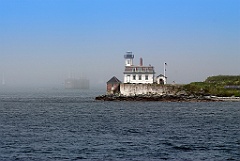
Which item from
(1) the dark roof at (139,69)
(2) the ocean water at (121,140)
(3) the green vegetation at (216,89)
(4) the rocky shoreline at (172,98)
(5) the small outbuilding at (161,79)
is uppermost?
(1) the dark roof at (139,69)

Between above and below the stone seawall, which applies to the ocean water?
below

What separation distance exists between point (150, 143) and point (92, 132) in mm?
8571

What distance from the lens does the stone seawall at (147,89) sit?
106 metres

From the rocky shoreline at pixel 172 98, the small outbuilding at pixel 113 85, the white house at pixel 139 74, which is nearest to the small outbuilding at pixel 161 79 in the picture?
the white house at pixel 139 74

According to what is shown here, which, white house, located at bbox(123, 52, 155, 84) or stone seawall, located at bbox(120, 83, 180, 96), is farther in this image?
white house, located at bbox(123, 52, 155, 84)

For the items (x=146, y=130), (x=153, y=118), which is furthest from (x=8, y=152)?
(x=153, y=118)

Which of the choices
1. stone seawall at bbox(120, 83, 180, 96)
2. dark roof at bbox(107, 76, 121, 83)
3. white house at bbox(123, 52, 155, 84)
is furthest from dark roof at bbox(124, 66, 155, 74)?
dark roof at bbox(107, 76, 121, 83)

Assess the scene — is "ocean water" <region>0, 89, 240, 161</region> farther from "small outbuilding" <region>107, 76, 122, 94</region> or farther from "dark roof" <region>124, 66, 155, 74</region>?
"small outbuilding" <region>107, 76, 122, 94</region>

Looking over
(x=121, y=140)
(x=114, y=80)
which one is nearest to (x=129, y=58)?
(x=114, y=80)

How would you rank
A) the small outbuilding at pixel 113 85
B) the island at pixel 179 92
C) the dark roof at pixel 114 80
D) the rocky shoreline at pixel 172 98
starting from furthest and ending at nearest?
the dark roof at pixel 114 80 → the small outbuilding at pixel 113 85 → the island at pixel 179 92 → the rocky shoreline at pixel 172 98

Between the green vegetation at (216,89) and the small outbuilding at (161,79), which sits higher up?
the small outbuilding at (161,79)

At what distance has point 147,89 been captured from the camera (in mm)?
107750

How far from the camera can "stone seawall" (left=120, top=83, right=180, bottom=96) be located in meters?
106

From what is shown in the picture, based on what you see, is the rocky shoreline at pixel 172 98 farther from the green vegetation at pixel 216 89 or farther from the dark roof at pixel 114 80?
the dark roof at pixel 114 80
